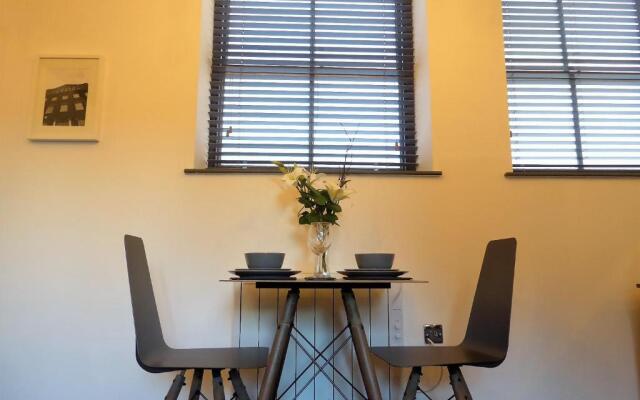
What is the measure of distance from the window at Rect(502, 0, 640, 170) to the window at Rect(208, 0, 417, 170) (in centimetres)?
61

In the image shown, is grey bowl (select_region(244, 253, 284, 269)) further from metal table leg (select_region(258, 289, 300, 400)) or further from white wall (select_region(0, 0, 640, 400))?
white wall (select_region(0, 0, 640, 400))

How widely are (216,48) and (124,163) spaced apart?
830mm

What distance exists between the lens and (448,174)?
6.75 feet

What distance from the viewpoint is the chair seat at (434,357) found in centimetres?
140

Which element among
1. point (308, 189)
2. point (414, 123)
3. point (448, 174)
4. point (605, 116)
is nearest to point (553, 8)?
point (605, 116)

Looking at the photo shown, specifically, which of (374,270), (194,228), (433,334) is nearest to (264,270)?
(374,270)

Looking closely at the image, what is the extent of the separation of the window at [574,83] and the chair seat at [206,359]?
166cm

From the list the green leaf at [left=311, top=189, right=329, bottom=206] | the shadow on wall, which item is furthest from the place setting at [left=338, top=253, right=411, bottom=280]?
the shadow on wall

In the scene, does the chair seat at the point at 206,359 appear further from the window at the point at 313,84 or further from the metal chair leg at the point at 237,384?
the window at the point at 313,84

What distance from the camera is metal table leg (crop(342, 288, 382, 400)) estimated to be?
1381 mm

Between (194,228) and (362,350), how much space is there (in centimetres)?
99

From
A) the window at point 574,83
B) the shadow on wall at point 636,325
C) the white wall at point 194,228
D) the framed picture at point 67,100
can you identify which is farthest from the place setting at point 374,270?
the framed picture at point 67,100

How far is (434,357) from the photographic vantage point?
58.2 inches

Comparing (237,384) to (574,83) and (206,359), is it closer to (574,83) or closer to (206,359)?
(206,359)
